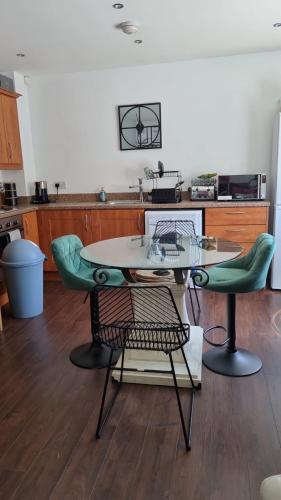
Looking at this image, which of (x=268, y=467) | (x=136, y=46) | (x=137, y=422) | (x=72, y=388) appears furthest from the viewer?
(x=136, y=46)

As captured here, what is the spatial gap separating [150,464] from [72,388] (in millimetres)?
746

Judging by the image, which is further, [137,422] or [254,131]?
[254,131]

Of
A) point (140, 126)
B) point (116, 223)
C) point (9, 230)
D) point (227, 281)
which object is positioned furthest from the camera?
point (140, 126)

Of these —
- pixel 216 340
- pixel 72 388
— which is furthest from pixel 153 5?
pixel 72 388

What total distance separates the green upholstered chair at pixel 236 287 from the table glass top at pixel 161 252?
0.15 meters

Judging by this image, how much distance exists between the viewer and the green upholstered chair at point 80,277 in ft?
7.62

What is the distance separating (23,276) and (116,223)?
1312 mm

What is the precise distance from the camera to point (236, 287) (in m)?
2.15

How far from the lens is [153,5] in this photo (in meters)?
2.70

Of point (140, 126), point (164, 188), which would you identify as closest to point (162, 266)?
point (164, 188)

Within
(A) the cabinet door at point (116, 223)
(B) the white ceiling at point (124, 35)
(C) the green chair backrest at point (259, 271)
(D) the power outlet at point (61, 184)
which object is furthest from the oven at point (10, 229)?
(C) the green chair backrest at point (259, 271)

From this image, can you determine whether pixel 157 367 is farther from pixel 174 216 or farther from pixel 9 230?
pixel 9 230

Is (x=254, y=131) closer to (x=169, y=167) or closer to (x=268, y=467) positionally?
(x=169, y=167)

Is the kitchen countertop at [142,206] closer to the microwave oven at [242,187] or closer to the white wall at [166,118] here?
the microwave oven at [242,187]
